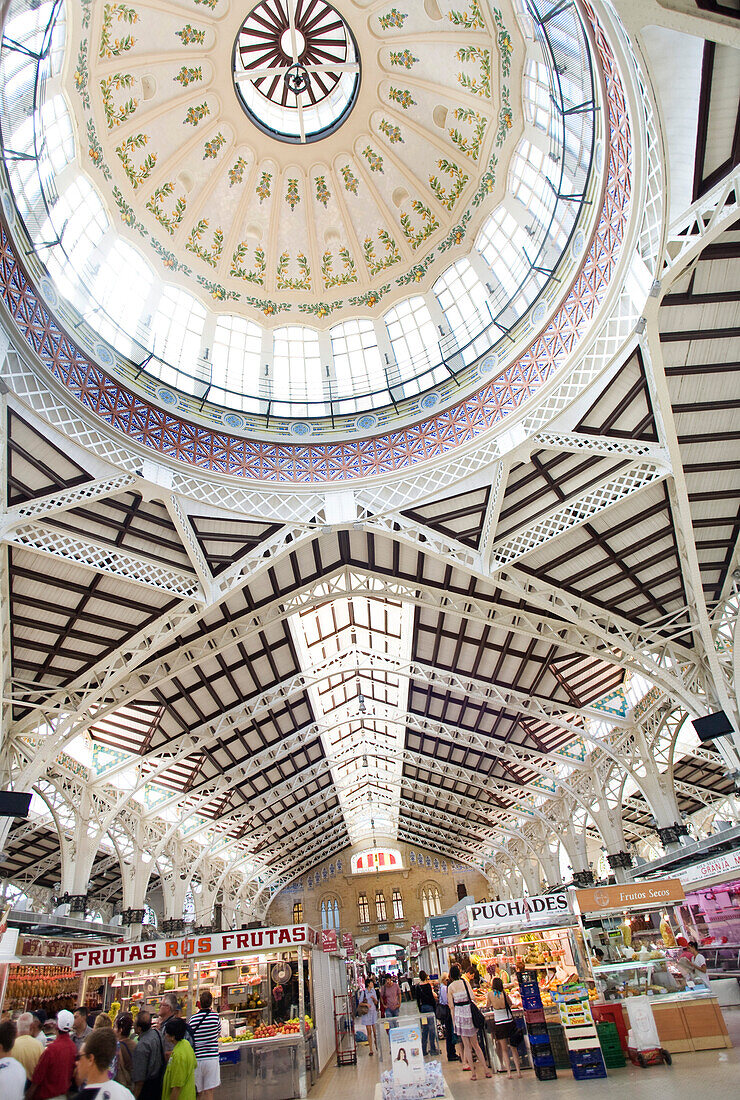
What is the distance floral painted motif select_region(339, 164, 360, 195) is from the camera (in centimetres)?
2227

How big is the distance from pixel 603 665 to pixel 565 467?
10.9 meters

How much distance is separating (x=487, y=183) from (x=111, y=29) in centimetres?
1122

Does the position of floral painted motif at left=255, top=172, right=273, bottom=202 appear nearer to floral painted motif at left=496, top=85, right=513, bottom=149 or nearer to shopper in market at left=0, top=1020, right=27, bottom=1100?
floral painted motif at left=496, top=85, right=513, bottom=149

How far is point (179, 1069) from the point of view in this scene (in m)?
7.52

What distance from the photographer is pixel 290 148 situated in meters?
21.8

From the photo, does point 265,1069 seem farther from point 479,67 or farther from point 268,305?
point 479,67

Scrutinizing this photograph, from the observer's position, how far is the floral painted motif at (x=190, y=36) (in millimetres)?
18906

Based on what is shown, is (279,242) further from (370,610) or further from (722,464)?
(722,464)

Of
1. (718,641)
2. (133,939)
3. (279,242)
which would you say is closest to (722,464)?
(718,641)

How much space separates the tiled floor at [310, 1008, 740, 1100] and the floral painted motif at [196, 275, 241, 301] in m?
21.8

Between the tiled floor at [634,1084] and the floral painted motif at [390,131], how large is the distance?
24974 millimetres

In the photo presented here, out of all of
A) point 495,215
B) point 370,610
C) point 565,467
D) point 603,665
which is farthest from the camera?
point 370,610

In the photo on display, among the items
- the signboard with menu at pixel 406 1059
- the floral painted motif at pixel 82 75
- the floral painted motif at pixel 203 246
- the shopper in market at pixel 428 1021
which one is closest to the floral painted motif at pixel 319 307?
the floral painted motif at pixel 203 246

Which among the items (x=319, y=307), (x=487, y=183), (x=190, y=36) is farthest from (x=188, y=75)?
(x=487, y=183)
